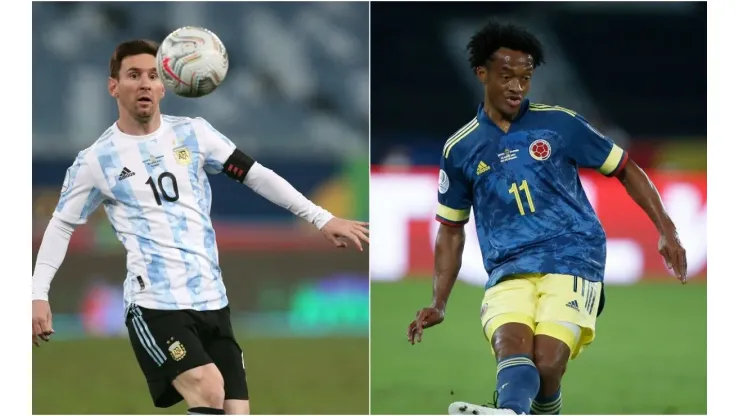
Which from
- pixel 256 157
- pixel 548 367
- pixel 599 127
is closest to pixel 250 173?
pixel 548 367

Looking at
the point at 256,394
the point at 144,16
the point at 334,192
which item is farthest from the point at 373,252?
the point at 144,16

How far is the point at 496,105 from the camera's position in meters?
4.70

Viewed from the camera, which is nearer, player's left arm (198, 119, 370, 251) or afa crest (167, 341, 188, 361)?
afa crest (167, 341, 188, 361)

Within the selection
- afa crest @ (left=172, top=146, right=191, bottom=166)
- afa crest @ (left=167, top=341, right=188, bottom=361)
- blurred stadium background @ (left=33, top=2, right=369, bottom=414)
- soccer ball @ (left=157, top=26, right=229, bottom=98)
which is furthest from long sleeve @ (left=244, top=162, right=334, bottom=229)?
blurred stadium background @ (left=33, top=2, right=369, bottom=414)

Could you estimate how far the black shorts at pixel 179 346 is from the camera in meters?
4.33

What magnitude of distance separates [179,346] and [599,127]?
6.16 meters

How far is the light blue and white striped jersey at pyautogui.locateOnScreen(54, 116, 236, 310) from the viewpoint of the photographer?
4.43 metres

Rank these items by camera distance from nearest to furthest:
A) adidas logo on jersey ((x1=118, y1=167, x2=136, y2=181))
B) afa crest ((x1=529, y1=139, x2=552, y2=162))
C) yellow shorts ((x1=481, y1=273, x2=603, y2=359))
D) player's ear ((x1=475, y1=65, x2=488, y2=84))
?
yellow shorts ((x1=481, y1=273, x2=603, y2=359)), adidas logo on jersey ((x1=118, y1=167, x2=136, y2=181)), afa crest ((x1=529, y1=139, x2=552, y2=162)), player's ear ((x1=475, y1=65, x2=488, y2=84))

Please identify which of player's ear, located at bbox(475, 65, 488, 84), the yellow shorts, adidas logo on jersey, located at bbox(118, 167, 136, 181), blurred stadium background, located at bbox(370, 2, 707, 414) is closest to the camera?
the yellow shorts

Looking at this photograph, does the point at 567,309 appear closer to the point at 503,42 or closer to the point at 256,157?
the point at 503,42

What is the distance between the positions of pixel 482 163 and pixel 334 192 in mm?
5515

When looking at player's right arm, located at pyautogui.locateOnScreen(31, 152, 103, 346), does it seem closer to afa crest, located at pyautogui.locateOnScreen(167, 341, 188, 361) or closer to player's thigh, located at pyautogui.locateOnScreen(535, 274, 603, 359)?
afa crest, located at pyautogui.locateOnScreen(167, 341, 188, 361)

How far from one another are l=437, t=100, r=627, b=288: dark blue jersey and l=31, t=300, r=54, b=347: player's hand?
67.7 inches

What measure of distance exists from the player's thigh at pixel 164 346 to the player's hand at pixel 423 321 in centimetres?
81
